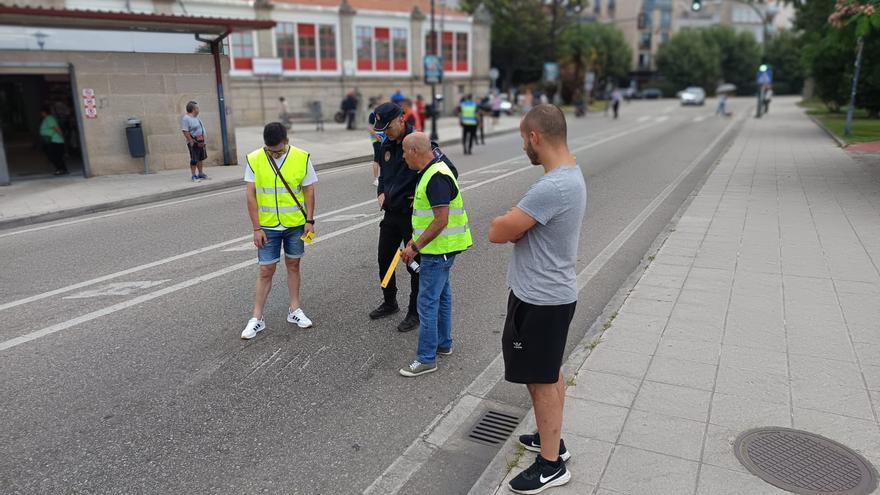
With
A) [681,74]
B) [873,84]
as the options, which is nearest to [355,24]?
[873,84]

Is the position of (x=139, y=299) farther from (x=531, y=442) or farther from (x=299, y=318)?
(x=531, y=442)

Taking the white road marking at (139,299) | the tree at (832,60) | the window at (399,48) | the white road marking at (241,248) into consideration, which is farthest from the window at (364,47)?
the white road marking at (241,248)

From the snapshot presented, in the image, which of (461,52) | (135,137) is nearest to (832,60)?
(461,52)

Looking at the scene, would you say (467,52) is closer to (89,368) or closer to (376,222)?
(376,222)

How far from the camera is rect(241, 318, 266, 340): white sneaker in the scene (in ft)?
17.6

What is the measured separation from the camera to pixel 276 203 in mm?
5262

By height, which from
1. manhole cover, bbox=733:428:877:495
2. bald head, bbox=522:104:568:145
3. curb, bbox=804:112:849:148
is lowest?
manhole cover, bbox=733:428:877:495

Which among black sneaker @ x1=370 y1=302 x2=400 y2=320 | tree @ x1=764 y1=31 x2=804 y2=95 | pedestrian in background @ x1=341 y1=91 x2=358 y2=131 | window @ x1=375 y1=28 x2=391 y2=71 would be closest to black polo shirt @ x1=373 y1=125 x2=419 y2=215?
black sneaker @ x1=370 y1=302 x2=400 y2=320

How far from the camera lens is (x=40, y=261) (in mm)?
7973

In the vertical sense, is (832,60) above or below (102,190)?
above

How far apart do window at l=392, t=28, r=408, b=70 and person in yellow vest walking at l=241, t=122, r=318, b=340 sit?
Answer: 119ft

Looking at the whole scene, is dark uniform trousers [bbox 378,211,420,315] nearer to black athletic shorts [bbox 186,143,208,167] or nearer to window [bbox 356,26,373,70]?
black athletic shorts [bbox 186,143,208,167]

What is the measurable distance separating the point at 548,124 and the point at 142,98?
14.8 m

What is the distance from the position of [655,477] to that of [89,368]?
13.7ft
